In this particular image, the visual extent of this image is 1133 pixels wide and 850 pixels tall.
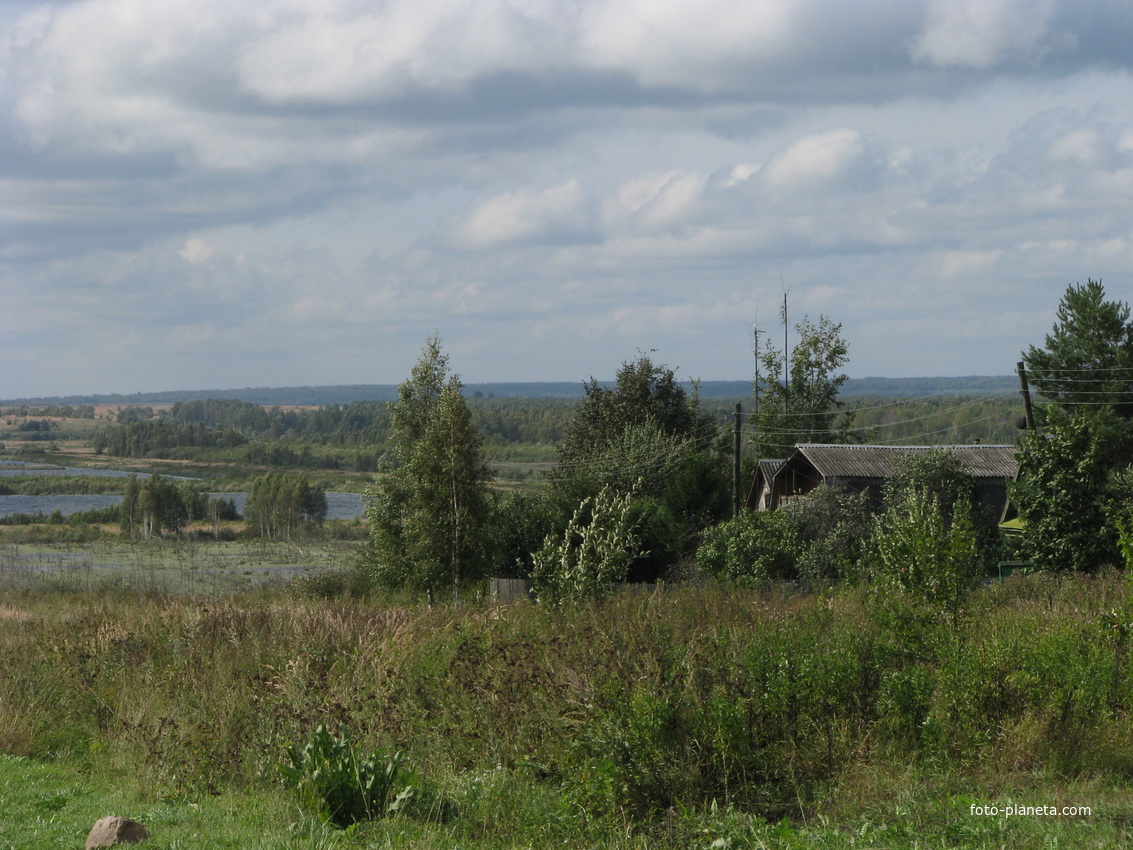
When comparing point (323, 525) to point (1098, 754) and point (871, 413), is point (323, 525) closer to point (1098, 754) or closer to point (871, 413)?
point (1098, 754)

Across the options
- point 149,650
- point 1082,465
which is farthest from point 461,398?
point 149,650

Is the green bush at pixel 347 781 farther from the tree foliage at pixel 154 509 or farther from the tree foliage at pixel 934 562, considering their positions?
the tree foliage at pixel 154 509

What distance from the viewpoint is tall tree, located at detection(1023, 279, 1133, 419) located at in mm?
43719

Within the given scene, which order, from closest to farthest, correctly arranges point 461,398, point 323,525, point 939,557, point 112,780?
1. point 112,780
2. point 939,557
3. point 461,398
4. point 323,525

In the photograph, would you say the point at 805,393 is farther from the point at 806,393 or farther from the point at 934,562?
the point at 934,562

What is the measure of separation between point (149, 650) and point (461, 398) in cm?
1733

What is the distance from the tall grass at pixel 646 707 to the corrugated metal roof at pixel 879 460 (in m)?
28.2

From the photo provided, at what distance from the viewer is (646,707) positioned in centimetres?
675

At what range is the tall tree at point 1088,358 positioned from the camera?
143ft

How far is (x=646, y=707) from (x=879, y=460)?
35.2m

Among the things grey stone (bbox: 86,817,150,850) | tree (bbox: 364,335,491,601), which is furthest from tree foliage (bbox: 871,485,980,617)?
tree (bbox: 364,335,491,601)

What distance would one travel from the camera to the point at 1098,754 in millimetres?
7539

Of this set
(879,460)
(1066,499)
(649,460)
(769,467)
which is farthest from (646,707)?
(769,467)

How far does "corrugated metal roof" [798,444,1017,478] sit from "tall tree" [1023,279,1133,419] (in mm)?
4619
